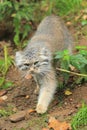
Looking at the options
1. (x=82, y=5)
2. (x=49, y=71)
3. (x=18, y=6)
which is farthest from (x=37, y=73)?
(x=82, y=5)

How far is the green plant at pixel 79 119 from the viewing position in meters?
5.07

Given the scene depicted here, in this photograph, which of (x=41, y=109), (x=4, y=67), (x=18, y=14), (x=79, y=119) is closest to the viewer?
(x=79, y=119)

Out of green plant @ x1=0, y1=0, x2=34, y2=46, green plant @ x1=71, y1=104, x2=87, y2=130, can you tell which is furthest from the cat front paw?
green plant @ x1=0, y1=0, x2=34, y2=46

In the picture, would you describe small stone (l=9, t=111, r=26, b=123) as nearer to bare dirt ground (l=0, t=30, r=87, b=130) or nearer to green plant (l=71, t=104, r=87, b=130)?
bare dirt ground (l=0, t=30, r=87, b=130)

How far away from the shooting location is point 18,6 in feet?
26.1

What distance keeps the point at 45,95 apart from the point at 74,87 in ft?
1.76

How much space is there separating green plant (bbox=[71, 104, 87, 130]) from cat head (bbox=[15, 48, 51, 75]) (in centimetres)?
90

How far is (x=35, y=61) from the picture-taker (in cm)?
561

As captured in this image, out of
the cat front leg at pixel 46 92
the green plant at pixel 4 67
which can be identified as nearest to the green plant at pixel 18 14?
the green plant at pixel 4 67

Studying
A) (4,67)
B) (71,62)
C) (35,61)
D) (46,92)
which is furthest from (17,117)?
(4,67)

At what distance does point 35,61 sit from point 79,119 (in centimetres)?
109

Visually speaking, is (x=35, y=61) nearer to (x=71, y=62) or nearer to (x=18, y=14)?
(x=71, y=62)

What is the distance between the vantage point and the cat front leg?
572 cm

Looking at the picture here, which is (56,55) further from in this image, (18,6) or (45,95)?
(18,6)
